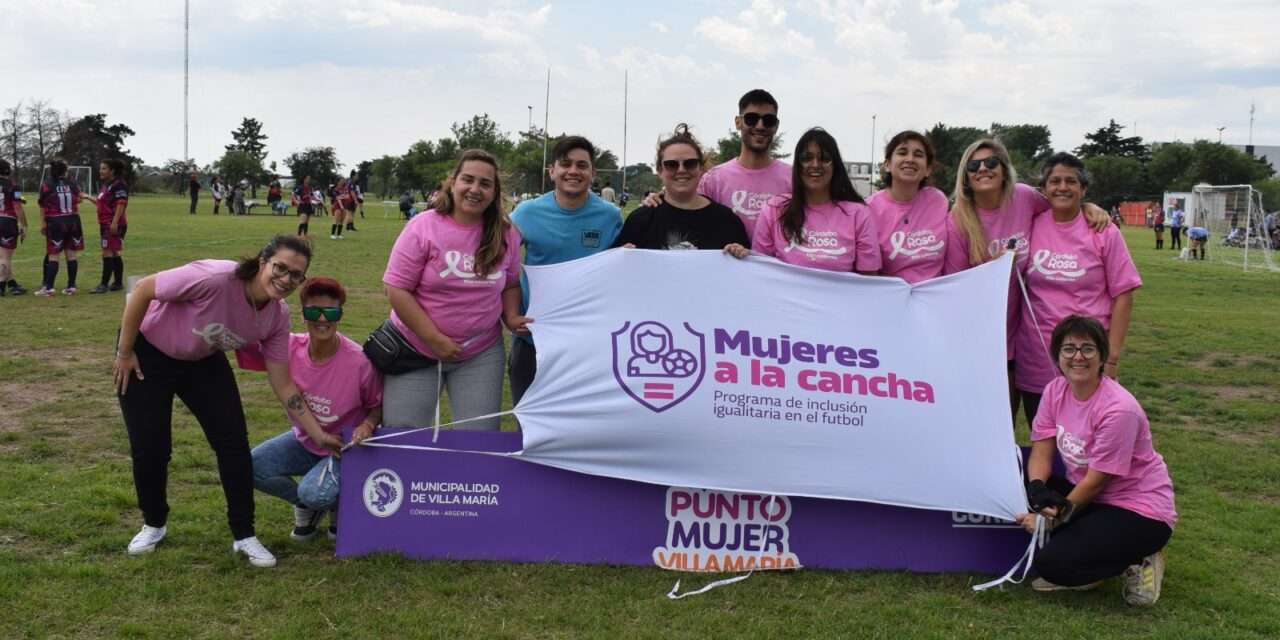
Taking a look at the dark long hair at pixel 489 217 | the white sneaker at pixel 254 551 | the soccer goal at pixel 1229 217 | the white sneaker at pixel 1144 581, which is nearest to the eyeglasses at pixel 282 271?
the dark long hair at pixel 489 217

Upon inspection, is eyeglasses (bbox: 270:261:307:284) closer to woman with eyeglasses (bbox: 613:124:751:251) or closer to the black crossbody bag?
the black crossbody bag

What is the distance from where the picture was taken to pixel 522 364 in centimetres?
538

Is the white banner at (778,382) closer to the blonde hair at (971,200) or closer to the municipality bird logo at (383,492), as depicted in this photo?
the blonde hair at (971,200)

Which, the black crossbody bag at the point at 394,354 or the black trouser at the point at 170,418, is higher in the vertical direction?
the black crossbody bag at the point at 394,354

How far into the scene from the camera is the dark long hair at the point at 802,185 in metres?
4.98

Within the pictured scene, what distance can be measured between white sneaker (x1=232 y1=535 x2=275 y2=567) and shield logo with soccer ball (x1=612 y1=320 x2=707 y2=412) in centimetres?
178

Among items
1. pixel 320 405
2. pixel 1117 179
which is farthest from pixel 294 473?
pixel 1117 179

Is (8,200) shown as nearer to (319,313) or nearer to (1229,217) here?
(319,313)

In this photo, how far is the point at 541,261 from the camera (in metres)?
5.29

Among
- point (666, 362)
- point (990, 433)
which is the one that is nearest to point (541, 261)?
point (666, 362)

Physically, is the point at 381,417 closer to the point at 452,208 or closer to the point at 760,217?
the point at 452,208

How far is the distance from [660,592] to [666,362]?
1021mm

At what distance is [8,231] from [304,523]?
1058 centimetres

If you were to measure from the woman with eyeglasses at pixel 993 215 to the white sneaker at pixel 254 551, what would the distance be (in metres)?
3.49
